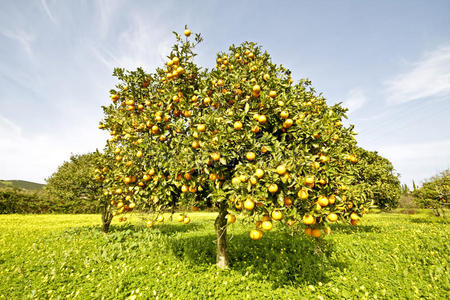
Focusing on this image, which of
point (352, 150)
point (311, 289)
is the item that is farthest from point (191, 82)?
point (311, 289)

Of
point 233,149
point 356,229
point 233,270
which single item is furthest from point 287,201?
point 356,229

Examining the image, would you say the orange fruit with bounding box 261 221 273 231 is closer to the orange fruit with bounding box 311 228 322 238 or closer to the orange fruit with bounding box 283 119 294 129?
the orange fruit with bounding box 311 228 322 238

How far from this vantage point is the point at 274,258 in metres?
6.81

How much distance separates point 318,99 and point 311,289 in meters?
5.27

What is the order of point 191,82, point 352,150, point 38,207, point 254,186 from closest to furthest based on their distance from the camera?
point 254,186, point 352,150, point 191,82, point 38,207

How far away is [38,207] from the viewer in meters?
27.5

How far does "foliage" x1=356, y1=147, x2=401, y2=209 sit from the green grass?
413cm

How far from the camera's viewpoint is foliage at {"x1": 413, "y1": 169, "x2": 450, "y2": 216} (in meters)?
17.6

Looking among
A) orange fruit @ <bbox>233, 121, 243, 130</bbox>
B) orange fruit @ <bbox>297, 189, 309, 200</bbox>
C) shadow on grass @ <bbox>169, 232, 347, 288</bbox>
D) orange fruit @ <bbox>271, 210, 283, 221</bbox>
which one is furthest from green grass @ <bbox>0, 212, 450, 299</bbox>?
orange fruit @ <bbox>233, 121, 243, 130</bbox>

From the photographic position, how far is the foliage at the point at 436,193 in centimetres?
1762

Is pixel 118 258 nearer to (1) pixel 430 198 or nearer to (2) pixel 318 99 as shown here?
(2) pixel 318 99

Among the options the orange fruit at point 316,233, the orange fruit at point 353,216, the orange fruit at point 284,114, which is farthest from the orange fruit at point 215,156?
the orange fruit at point 353,216

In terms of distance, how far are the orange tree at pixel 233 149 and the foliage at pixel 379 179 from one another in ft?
28.5

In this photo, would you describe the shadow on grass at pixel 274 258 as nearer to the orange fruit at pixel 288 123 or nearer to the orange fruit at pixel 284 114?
the orange fruit at pixel 288 123
